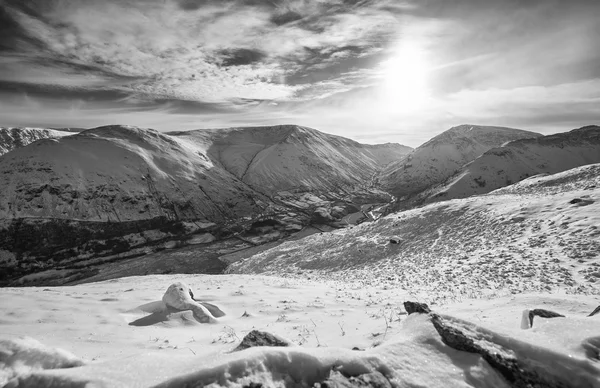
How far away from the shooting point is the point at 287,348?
418cm

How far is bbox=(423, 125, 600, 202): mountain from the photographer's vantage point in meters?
108

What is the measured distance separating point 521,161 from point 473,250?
136 meters

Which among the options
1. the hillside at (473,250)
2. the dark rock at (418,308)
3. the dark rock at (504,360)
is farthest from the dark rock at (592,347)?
the hillside at (473,250)

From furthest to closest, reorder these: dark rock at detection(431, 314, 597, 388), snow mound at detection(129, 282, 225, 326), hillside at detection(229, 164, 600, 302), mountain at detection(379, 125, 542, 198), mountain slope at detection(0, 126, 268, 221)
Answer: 1. mountain at detection(379, 125, 542, 198)
2. mountain slope at detection(0, 126, 268, 221)
3. hillside at detection(229, 164, 600, 302)
4. snow mound at detection(129, 282, 225, 326)
5. dark rock at detection(431, 314, 597, 388)

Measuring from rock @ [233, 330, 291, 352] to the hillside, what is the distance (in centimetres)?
974

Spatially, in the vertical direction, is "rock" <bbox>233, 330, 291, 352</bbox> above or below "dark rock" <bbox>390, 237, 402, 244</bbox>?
above

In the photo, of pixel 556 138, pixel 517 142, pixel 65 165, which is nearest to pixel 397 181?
pixel 517 142

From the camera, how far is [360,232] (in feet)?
123

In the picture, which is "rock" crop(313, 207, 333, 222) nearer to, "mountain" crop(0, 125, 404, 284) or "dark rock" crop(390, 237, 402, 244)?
"mountain" crop(0, 125, 404, 284)

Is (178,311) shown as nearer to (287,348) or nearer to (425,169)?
(287,348)

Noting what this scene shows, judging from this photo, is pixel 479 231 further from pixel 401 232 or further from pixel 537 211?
pixel 401 232

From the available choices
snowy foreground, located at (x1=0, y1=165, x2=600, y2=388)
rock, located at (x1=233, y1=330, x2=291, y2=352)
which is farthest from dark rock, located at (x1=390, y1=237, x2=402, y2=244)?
rock, located at (x1=233, y1=330, x2=291, y2=352)

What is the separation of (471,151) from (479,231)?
201324 millimetres

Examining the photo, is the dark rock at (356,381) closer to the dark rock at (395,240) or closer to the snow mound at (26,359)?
the snow mound at (26,359)
